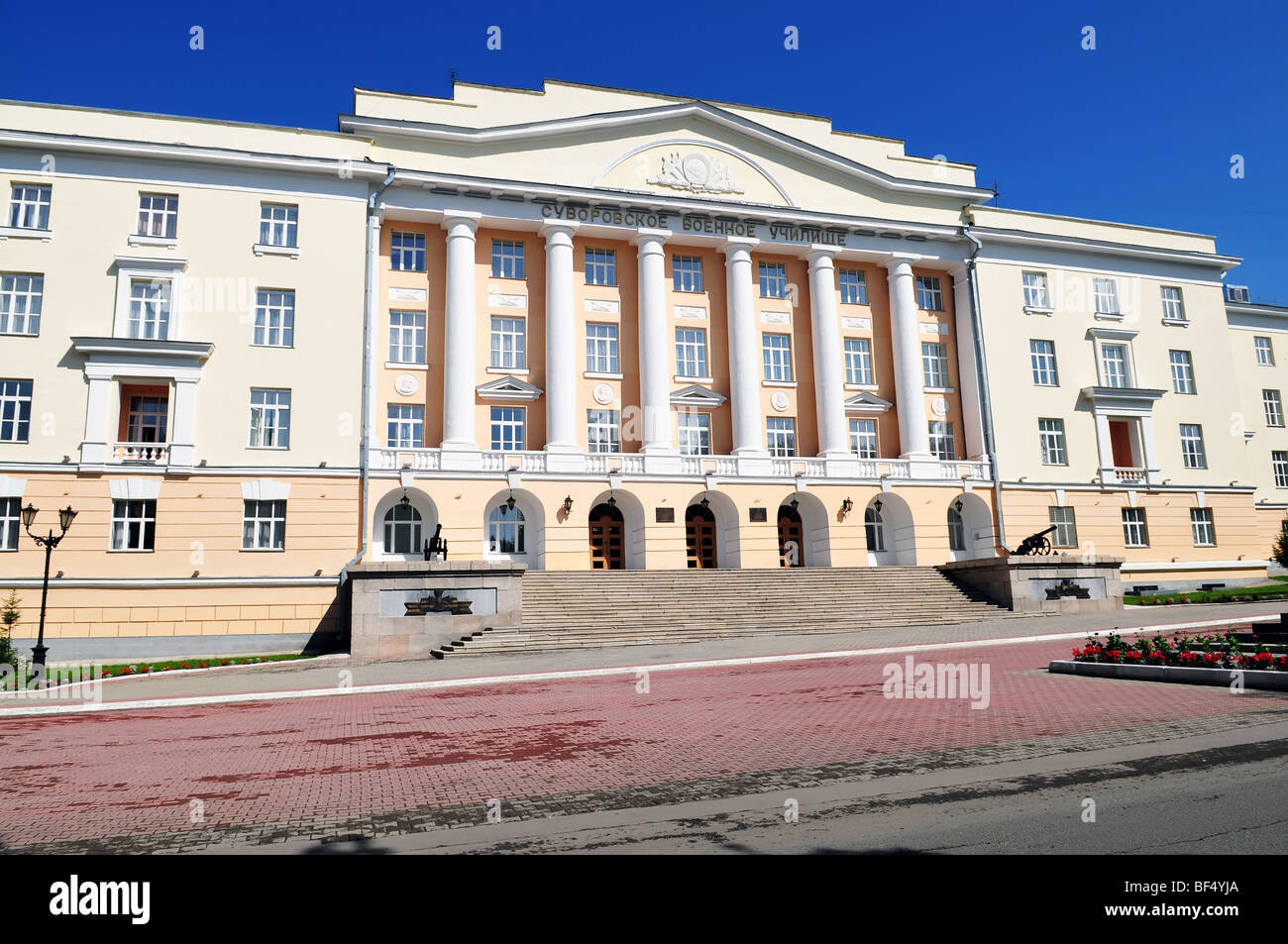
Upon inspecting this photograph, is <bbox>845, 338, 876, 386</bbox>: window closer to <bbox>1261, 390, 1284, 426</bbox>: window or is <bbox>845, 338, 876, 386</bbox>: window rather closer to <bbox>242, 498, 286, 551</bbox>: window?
<bbox>242, 498, 286, 551</bbox>: window

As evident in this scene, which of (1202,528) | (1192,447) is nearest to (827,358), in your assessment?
(1192,447)

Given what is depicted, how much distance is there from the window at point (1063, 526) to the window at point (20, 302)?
42.5 m

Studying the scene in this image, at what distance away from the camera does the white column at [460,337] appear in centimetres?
3388

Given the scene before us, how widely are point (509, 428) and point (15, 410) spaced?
56.6ft

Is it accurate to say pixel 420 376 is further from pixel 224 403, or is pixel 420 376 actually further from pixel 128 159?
pixel 128 159

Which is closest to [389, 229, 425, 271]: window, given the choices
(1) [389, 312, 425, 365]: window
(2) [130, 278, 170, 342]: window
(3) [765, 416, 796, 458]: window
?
(1) [389, 312, 425, 365]: window

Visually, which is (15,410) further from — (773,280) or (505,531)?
(773,280)

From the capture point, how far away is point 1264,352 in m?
51.2

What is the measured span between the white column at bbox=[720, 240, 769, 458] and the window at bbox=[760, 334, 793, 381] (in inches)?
31.7

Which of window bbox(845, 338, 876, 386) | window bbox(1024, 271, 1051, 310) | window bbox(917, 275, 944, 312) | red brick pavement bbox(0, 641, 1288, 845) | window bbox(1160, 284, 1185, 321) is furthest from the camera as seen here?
window bbox(1160, 284, 1185, 321)

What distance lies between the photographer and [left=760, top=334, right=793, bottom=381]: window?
40250 millimetres

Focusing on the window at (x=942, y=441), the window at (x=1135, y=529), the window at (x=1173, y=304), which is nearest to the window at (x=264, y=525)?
the window at (x=942, y=441)
